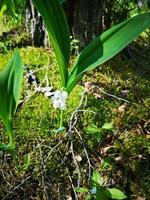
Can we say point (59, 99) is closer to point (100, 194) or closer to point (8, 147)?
point (8, 147)

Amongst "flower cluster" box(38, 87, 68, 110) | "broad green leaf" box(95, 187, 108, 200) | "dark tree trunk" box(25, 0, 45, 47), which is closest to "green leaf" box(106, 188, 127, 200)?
"broad green leaf" box(95, 187, 108, 200)

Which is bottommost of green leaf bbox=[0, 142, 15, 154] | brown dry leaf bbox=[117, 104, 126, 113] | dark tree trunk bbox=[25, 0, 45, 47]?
green leaf bbox=[0, 142, 15, 154]

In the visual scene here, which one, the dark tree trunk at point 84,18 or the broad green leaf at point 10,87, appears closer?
the broad green leaf at point 10,87

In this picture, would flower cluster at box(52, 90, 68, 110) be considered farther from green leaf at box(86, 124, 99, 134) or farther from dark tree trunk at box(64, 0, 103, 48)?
dark tree trunk at box(64, 0, 103, 48)

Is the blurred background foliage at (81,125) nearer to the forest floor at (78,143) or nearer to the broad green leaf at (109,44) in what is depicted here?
the forest floor at (78,143)

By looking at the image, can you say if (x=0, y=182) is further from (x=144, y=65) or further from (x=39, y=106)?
(x=144, y=65)

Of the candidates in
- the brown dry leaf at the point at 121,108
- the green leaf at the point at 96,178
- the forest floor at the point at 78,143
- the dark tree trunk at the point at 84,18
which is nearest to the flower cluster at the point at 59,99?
the forest floor at the point at 78,143
